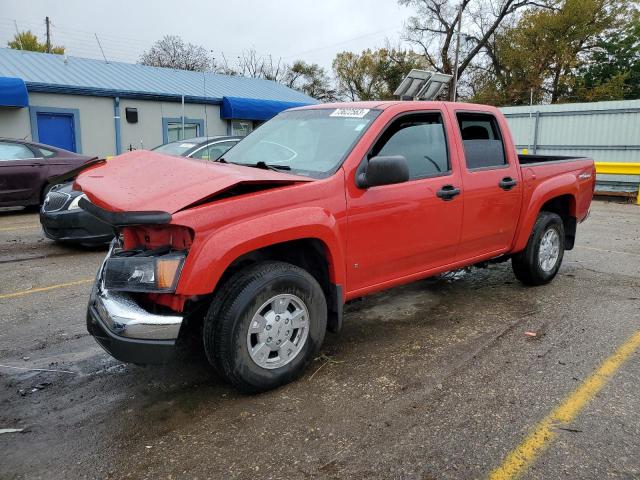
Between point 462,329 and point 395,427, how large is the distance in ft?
5.63

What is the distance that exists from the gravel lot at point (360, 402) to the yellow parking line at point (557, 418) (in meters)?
0.03

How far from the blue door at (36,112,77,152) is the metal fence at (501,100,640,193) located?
14.9m

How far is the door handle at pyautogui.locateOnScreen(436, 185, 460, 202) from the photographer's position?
13.3 feet

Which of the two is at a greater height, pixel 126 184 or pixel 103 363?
pixel 126 184

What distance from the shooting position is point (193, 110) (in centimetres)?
1991

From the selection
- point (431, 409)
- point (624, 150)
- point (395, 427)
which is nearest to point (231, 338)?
point (395, 427)

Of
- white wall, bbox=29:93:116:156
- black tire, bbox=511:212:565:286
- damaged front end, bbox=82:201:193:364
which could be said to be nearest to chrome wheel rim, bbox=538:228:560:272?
black tire, bbox=511:212:565:286

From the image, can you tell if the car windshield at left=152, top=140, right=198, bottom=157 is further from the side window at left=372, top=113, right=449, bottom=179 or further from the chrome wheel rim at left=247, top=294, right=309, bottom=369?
the chrome wheel rim at left=247, top=294, right=309, bottom=369

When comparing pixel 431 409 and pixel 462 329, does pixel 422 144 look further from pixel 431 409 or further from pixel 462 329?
pixel 431 409

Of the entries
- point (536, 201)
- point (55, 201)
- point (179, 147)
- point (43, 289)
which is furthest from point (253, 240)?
point (179, 147)

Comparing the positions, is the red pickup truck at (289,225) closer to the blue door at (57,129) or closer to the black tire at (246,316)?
the black tire at (246,316)

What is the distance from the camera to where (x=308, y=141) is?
3990 mm

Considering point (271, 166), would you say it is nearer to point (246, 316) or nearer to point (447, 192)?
point (246, 316)

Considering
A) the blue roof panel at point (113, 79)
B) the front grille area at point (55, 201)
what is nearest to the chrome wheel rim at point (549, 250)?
the front grille area at point (55, 201)
